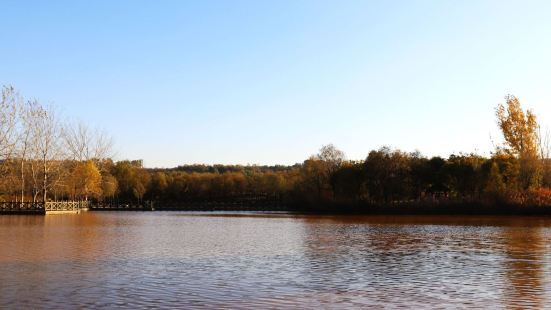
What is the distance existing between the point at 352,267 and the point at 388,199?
58.0 metres

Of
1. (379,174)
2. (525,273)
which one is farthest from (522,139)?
(525,273)

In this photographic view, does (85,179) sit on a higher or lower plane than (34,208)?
higher

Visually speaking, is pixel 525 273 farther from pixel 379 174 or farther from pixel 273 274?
pixel 379 174

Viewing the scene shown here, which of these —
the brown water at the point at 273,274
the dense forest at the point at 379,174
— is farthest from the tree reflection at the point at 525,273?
the dense forest at the point at 379,174

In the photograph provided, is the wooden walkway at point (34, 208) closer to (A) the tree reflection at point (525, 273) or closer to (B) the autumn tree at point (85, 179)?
(B) the autumn tree at point (85, 179)

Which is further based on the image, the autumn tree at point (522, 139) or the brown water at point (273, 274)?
the autumn tree at point (522, 139)

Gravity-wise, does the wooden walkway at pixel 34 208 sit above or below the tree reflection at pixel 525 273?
above

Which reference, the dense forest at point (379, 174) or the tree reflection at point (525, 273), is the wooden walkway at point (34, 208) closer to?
the dense forest at point (379, 174)

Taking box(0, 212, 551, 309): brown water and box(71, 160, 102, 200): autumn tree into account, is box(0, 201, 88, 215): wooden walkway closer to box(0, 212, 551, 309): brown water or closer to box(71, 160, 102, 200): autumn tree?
box(71, 160, 102, 200): autumn tree

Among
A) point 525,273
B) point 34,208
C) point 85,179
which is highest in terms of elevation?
point 85,179

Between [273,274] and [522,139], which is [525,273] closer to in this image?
[273,274]

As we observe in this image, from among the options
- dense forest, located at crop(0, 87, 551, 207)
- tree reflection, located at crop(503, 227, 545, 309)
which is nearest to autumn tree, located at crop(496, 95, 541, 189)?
dense forest, located at crop(0, 87, 551, 207)

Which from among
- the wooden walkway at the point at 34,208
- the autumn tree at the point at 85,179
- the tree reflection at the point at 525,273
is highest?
the autumn tree at the point at 85,179

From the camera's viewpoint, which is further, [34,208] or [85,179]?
[85,179]
